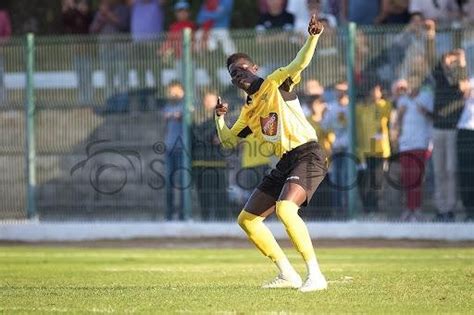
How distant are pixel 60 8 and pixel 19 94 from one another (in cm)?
487

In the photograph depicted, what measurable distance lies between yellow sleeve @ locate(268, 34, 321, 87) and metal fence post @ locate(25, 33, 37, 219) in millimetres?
11597

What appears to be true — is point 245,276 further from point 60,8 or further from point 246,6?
point 60,8

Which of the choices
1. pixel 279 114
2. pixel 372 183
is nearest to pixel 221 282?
pixel 279 114

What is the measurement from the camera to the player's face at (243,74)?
12.1m

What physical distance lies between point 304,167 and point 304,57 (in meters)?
1.09

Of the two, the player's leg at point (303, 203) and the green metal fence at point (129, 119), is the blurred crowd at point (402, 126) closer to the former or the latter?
the green metal fence at point (129, 119)

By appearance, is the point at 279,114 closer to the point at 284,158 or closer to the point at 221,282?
the point at 284,158

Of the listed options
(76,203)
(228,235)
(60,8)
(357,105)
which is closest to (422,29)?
(357,105)

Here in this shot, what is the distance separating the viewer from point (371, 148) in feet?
70.0

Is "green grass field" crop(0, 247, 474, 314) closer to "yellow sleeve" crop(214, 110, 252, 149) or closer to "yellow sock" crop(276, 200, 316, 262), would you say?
"yellow sock" crop(276, 200, 316, 262)

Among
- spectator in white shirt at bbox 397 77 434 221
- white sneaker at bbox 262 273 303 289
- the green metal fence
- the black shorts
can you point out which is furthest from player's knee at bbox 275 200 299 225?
the green metal fence

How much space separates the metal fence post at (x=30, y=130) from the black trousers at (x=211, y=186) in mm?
3044

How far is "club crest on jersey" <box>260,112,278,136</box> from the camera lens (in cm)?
1204

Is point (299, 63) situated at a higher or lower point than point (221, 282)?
higher
